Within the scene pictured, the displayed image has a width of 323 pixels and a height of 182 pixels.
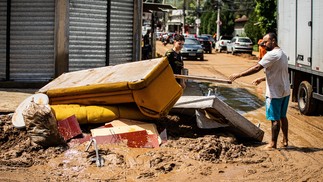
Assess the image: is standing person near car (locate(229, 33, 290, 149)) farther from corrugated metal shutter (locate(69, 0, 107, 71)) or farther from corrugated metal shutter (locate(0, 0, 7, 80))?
corrugated metal shutter (locate(0, 0, 7, 80))

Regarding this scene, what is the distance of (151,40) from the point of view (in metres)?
23.8

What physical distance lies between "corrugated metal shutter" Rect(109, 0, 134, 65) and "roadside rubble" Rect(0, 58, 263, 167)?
4735 mm

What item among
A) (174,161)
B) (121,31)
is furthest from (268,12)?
(174,161)

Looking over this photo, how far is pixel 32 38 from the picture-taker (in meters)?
12.4

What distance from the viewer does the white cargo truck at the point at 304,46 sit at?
1144cm

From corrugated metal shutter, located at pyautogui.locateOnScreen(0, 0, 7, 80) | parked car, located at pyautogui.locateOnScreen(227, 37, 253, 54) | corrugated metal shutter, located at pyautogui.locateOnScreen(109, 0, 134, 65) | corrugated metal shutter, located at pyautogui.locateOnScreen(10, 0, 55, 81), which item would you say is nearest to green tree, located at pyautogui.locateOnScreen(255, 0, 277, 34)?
parked car, located at pyautogui.locateOnScreen(227, 37, 253, 54)

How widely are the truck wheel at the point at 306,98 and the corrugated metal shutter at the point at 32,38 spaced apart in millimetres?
6391

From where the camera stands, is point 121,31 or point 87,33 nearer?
point 87,33

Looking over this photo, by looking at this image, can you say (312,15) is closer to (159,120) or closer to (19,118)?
(159,120)

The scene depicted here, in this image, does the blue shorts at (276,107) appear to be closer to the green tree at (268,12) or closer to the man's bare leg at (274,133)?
the man's bare leg at (274,133)

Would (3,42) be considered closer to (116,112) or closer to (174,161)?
(116,112)

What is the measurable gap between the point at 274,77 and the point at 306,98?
4.67 m

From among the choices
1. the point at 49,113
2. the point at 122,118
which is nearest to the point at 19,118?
the point at 49,113

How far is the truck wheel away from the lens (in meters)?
12.1
